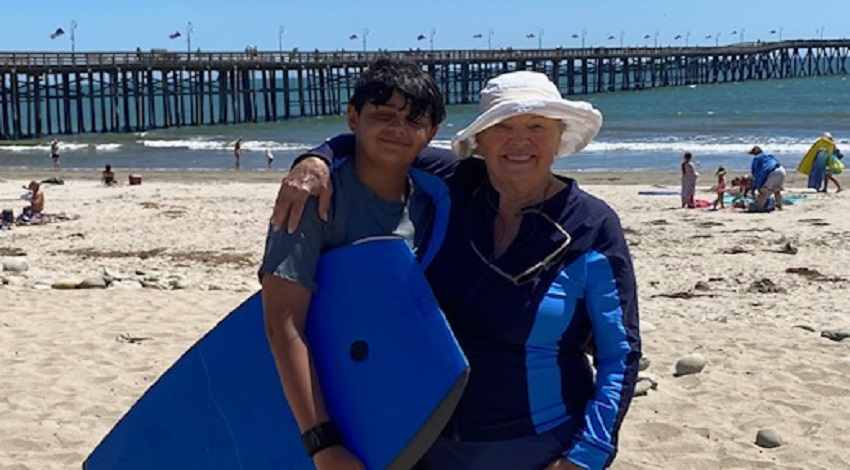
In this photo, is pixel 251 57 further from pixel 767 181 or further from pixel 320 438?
pixel 320 438

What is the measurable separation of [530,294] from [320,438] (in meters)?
0.52

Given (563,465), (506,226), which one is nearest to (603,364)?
(563,465)

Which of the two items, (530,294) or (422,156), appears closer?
Result: (530,294)

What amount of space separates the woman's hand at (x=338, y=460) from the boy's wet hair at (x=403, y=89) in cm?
70

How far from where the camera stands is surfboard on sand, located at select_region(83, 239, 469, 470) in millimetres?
2172

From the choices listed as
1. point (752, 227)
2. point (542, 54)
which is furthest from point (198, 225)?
point (542, 54)

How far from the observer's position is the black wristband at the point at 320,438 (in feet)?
7.34

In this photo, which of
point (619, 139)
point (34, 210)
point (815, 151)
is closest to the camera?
point (34, 210)

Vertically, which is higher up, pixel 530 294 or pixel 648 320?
pixel 530 294

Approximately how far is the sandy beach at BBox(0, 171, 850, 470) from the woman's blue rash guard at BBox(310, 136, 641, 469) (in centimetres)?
229

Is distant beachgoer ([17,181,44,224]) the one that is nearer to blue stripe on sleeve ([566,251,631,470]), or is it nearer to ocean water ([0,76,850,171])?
ocean water ([0,76,850,171])

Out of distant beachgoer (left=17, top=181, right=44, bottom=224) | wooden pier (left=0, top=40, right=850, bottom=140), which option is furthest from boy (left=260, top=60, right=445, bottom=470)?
wooden pier (left=0, top=40, right=850, bottom=140)

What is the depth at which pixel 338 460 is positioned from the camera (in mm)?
2227

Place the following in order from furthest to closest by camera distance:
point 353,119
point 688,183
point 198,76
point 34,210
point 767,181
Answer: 1. point 198,76
2. point 688,183
3. point 34,210
4. point 767,181
5. point 353,119
